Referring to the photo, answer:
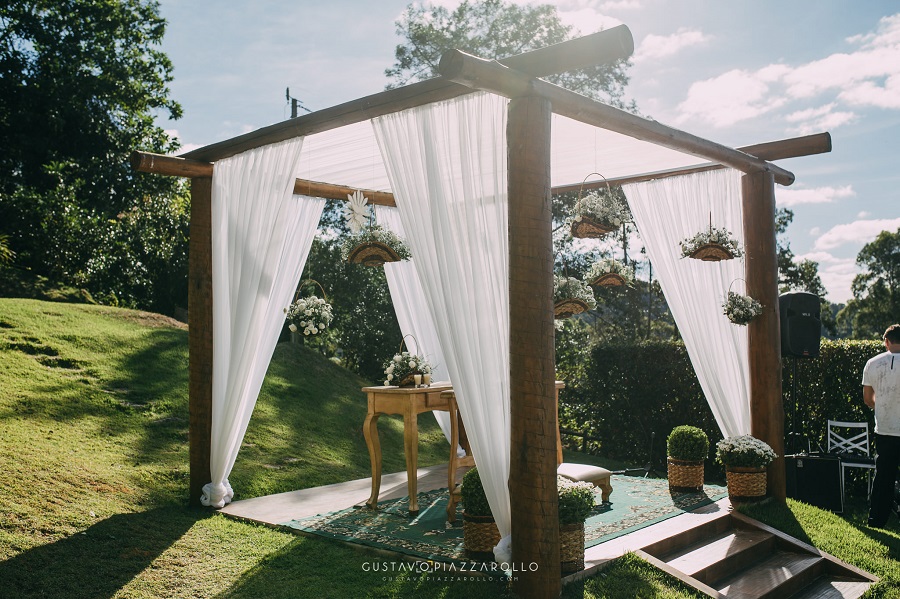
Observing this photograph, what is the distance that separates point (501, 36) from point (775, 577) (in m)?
13.1

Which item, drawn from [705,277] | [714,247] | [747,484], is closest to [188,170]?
[714,247]

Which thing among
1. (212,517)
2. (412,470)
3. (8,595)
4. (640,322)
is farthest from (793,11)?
(640,322)

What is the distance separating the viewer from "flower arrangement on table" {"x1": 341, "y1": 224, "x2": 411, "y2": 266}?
17.3ft

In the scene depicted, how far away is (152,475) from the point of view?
6109mm

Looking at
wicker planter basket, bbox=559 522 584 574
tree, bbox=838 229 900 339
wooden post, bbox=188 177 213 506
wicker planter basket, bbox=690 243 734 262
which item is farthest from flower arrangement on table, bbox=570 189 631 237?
tree, bbox=838 229 900 339

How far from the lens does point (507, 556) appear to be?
12.8 feet

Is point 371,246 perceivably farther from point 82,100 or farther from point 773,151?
point 82,100

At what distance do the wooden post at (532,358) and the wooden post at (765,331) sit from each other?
3111 millimetres

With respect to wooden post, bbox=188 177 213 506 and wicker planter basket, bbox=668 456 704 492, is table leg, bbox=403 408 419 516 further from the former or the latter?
wicker planter basket, bbox=668 456 704 492

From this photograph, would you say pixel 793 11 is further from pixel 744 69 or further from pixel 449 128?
pixel 744 69

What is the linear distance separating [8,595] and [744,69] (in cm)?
1296

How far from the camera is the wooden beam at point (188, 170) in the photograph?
5.38 meters

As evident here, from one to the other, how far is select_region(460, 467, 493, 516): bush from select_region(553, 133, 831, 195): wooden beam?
261cm

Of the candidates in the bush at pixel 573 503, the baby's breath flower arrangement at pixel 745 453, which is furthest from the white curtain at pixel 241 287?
the baby's breath flower arrangement at pixel 745 453
